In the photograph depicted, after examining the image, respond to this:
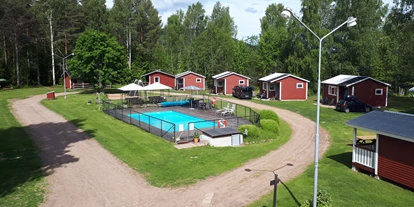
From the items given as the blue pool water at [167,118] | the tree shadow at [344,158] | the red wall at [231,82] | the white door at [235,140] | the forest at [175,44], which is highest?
the forest at [175,44]

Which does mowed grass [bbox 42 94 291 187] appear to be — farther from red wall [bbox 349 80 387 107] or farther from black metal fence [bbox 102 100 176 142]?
red wall [bbox 349 80 387 107]

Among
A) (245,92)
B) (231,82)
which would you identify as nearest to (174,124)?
(245,92)

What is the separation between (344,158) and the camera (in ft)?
62.3

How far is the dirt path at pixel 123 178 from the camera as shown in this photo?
42.3 ft

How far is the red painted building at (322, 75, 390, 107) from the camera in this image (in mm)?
37750

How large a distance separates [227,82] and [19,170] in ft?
126

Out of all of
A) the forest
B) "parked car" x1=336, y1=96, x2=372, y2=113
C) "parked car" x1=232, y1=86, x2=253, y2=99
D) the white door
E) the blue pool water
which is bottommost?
the white door

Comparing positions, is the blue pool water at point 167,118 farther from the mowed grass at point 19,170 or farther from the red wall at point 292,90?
the red wall at point 292,90

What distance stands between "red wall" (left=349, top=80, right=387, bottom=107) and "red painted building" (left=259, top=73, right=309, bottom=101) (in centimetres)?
874

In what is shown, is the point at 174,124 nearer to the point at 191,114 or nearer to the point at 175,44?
the point at 191,114

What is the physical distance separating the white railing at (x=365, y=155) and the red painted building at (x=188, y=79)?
43021 millimetres

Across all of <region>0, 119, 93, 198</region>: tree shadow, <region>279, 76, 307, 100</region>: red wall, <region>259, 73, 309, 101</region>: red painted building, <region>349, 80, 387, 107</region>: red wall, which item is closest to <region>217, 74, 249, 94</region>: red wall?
<region>259, 73, 309, 101</region>: red painted building

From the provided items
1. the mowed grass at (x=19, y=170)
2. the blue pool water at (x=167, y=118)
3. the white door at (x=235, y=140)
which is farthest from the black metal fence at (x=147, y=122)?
the mowed grass at (x=19, y=170)

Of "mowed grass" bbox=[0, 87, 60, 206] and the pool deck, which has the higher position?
the pool deck
